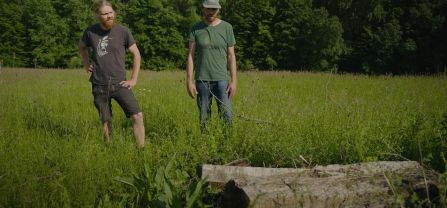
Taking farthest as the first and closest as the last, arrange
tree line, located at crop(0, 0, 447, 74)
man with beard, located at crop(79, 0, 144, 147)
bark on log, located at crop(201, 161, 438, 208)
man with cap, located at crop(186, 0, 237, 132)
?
1. tree line, located at crop(0, 0, 447, 74)
2. man with cap, located at crop(186, 0, 237, 132)
3. man with beard, located at crop(79, 0, 144, 147)
4. bark on log, located at crop(201, 161, 438, 208)

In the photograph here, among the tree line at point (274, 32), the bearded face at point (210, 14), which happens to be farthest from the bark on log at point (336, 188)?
the tree line at point (274, 32)

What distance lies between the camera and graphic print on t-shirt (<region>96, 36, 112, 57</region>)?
14.6 feet

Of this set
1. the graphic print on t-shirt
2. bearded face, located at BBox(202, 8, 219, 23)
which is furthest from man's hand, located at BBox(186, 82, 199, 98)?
the graphic print on t-shirt

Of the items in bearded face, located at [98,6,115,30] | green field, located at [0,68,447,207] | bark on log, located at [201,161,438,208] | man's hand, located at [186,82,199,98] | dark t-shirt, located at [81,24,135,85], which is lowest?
green field, located at [0,68,447,207]

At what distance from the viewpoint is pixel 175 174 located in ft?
11.4

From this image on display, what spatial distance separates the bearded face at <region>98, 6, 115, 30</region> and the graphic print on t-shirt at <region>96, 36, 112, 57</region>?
15cm

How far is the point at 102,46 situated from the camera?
446cm

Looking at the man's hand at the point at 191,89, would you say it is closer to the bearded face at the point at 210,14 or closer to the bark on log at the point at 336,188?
the bearded face at the point at 210,14

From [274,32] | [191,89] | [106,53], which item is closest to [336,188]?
[191,89]

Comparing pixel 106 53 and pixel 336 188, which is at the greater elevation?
pixel 106 53

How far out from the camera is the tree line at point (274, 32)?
3544cm

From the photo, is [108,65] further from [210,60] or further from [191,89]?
[210,60]

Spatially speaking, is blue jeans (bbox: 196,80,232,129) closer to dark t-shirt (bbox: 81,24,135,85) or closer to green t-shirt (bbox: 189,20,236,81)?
green t-shirt (bbox: 189,20,236,81)

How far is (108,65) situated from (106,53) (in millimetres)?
143
